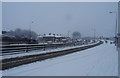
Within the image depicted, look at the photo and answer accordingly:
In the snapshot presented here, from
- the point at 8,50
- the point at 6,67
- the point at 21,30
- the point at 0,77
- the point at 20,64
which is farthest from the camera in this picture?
the point at 21,30

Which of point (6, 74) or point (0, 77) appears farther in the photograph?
Result: point (6, 74)

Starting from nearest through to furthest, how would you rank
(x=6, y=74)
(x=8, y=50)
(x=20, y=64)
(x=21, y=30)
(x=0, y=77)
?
1. (x=0, y=77)
2. (x=6, y=74)
3. (x=20, y=64)
4. (x=8, y=50)
5. (x=21, y=30)

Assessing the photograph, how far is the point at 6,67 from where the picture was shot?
34.6 feet

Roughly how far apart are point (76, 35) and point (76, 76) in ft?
546

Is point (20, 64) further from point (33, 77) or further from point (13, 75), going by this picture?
point (33, 77)

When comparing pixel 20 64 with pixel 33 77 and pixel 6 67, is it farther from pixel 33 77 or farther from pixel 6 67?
pixel 33 77

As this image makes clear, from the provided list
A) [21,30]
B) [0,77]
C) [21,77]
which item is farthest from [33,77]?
[21,30]

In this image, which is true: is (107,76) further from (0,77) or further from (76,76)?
(0,77)

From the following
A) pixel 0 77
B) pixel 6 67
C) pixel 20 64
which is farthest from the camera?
pixel 20 64

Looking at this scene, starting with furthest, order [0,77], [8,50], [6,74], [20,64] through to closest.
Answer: [8,50] → [20,64] → [6,74] → [0,77]

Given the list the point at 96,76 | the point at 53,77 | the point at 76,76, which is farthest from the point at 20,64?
the point at 96,76

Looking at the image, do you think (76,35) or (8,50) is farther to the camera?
(76,35)

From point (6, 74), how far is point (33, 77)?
1883mm

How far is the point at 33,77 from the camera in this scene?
8383 millimetres
